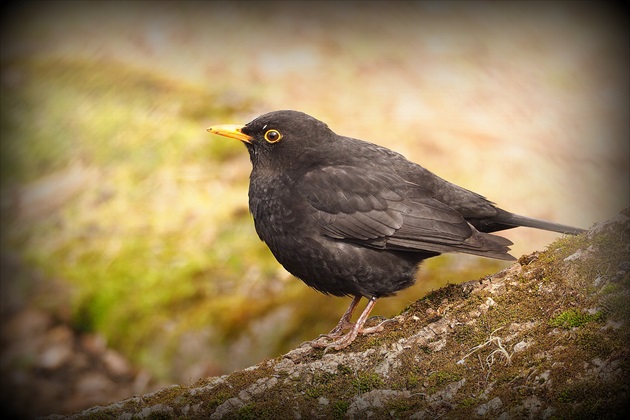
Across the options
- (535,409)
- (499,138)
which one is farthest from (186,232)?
(535,409)

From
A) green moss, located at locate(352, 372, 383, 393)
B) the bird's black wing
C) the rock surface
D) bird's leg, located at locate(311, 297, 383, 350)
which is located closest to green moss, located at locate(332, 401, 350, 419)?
the rock surface

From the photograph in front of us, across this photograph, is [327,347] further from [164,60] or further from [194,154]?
[164,60]

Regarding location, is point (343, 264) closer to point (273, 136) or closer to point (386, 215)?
point (386, 215)

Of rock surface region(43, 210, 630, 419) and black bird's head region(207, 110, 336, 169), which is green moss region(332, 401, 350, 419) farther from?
black bird's head region(207, 110, 336, 169)

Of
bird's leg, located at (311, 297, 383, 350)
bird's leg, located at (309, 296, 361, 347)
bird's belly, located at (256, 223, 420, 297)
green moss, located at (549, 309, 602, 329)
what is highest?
bird's belly, located at (256, 223, 420, 297)

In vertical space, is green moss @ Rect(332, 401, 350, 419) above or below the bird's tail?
below

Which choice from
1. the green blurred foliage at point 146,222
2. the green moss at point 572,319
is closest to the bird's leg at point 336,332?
the green blurred foliage at point 146,222
